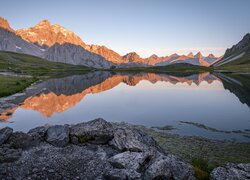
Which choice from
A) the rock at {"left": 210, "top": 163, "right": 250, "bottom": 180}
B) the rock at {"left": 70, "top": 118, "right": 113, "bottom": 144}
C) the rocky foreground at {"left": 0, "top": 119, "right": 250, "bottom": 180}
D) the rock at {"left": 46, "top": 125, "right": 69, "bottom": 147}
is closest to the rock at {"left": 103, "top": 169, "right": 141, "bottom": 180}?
the rocky foreground at {"left": 0, "top": 119, "right": 250, "bottom": 180}

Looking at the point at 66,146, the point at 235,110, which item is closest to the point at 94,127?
the point at 66,146

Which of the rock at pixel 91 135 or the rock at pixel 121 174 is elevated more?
the rock at pixel 91 135

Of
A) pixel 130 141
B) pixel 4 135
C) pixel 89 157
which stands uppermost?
pixel 4 135

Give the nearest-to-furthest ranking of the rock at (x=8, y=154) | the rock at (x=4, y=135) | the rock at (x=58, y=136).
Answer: the rock at (x=8, y=154) < the rock at (x=4, y=135) < the rock at (x=58, y=136)

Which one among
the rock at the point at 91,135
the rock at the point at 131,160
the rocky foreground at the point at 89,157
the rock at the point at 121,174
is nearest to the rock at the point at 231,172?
the rocky foreground at the point at 89,157

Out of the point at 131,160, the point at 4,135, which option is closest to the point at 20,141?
the point at 4,135

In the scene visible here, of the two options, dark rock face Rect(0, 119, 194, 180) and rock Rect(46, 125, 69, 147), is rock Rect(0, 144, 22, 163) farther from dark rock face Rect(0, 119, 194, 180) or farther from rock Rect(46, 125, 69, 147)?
rock Rect(46, 125, 69, 147)

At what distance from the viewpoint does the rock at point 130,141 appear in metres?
23.5

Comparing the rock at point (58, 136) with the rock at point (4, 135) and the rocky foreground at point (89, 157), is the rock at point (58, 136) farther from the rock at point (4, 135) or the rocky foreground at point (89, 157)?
the rock at point (4, 135)

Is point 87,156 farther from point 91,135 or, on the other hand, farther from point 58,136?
point 58,136

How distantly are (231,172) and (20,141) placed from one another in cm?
1911

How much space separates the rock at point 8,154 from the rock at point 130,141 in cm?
871

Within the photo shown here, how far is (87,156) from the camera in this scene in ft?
73.5

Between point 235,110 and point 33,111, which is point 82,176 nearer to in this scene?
point 33,111
